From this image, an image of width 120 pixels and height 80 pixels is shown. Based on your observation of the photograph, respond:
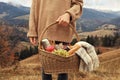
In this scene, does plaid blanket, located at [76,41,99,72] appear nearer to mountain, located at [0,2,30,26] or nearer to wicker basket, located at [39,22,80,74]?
wicker basket, located at [39,22,80,74]

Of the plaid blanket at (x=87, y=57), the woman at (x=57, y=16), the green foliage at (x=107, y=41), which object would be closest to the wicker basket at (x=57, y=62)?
the plaid blanket at (x=87, y=57)

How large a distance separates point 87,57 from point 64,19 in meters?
0.40

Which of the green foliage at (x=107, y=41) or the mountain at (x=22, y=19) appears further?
the mountain at (x=22, y=19)

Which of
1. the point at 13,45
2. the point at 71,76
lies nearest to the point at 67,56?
the point at 71,76

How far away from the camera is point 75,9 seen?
3.66m

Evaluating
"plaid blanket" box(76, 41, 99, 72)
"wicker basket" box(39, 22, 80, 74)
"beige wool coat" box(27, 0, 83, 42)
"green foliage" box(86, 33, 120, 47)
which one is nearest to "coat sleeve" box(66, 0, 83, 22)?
"beige wool coat" box(27, 0, 83, 42)

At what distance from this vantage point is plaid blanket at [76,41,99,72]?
337cm

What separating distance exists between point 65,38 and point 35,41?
321 mm

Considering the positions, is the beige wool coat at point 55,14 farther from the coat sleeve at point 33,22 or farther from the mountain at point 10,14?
the mountain at point 10,14

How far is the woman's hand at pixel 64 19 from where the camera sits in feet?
11.2

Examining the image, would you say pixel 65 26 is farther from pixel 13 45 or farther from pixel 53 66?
pixel 13 45

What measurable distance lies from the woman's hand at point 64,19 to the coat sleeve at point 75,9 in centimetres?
8

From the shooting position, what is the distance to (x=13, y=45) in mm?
21641

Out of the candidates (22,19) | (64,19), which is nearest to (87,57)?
(64,19)
